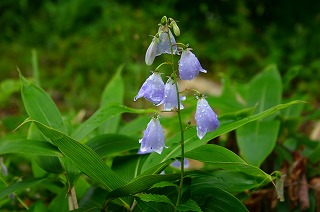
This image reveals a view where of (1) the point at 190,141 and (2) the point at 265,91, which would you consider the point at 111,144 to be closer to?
(1) the point at 190,141

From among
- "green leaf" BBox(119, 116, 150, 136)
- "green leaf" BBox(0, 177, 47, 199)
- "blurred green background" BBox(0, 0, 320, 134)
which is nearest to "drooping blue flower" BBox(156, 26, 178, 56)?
"green leaf" BBox(0, 177, 47, 199)

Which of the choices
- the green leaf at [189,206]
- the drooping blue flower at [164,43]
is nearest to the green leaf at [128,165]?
the green leaf at [189,206]

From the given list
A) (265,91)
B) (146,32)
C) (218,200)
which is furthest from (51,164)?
(146,32)

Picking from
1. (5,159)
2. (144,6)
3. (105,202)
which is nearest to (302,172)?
(105,202)

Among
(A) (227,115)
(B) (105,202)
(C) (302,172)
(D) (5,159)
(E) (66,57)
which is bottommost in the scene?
(B) (105,202)

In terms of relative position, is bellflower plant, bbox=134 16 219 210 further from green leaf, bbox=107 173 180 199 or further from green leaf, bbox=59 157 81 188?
green leaf, bbox=59 157 81 188

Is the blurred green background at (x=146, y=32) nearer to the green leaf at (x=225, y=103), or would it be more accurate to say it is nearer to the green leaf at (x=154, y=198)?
the green leaf at (x=225, y=103)

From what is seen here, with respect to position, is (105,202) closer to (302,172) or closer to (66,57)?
(302,172)
